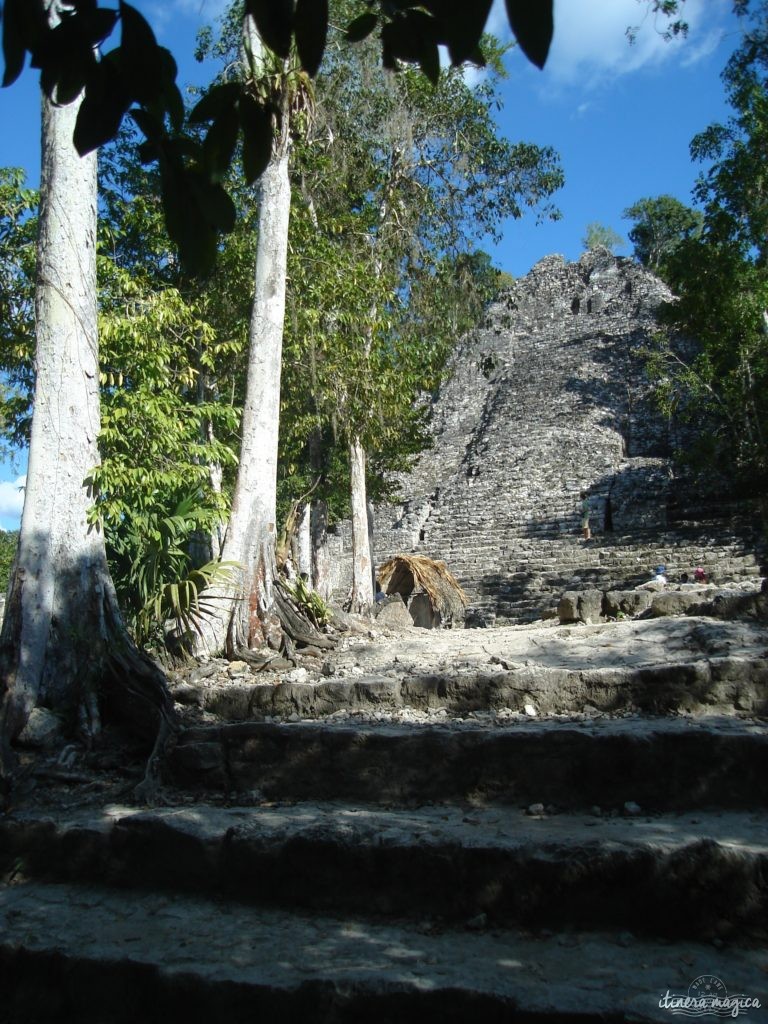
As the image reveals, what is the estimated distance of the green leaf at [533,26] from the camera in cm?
130

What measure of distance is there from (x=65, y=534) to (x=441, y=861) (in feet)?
9.84

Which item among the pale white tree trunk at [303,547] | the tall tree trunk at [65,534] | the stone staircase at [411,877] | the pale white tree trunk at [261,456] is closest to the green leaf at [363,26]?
the stone staircase at [411,877]

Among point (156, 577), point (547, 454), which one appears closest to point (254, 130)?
point (156, 577)

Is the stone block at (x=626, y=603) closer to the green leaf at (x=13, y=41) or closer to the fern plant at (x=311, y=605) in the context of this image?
the fern plant at (x=311, y=605)

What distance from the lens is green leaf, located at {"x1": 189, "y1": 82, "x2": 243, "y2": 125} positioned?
64.6 inches

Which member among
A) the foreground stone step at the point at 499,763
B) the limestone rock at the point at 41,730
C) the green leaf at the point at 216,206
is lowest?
the foreground stone step at the point at 499,763

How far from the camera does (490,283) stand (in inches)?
594

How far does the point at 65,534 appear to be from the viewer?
4.80 m

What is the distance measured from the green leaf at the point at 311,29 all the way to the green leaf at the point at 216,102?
208 mm

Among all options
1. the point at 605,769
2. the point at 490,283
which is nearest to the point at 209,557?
the point at 605,769

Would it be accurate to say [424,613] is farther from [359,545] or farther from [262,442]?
[262,442]

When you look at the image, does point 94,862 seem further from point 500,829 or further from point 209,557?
point 209,557

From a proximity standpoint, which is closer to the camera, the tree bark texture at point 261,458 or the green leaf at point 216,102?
the green leaf at point 216,102

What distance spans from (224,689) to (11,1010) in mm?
2371
